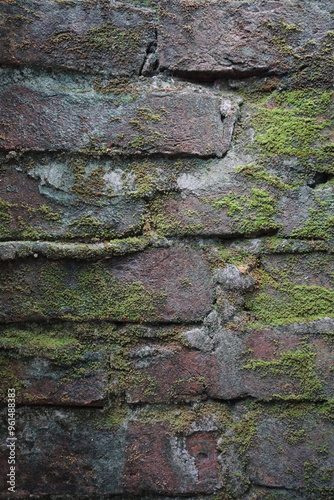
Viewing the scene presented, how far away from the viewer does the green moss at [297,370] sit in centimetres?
90

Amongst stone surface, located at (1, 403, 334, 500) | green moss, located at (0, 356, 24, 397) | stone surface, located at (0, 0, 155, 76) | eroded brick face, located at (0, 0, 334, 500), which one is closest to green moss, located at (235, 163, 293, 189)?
eroded brick face, located at (0, 0, 334, 500)

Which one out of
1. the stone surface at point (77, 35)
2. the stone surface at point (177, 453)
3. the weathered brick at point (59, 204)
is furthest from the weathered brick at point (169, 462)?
the stone surface at point (77, 35)

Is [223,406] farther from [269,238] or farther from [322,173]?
[322,173]

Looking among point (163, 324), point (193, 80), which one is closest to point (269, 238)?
point (163, 324)

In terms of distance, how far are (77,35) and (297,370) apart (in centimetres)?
91

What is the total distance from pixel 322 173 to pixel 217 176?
0.25 meters

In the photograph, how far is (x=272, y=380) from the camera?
0.91 metres

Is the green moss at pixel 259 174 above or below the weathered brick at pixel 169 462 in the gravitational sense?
above

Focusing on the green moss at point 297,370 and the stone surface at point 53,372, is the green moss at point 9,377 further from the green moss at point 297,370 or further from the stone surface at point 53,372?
the green moss at point 297,370

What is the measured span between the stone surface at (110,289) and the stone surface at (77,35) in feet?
1.47

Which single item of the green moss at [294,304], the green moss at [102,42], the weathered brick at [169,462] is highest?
the green moss at [102,42]

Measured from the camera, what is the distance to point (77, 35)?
92cm

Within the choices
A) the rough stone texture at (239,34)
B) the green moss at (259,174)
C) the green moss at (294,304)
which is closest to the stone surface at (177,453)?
the green moss at (294,304)

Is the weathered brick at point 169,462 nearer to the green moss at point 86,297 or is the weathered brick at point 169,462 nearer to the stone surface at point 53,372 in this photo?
the stone surface at point 53,372
